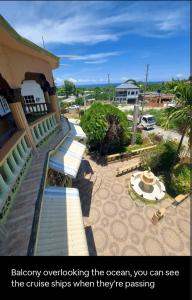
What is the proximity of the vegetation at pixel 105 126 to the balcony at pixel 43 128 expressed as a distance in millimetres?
5299

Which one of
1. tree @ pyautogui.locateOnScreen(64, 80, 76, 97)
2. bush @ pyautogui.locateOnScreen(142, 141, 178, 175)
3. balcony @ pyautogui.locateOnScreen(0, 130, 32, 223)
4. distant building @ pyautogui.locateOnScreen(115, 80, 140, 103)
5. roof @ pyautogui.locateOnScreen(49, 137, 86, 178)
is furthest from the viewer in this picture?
tree @ pyautogui.locateOnScreen(64, 80, 76, 97)

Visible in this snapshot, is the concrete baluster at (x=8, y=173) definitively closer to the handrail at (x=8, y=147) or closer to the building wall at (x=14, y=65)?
the handrail at (x=8, y=147)

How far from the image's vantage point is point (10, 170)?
586cm

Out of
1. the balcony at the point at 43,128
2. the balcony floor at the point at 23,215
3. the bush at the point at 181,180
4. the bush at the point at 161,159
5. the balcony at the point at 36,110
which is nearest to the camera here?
the balcony floor at the point at 23,215

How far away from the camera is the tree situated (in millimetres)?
81350

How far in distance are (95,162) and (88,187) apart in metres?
4.51

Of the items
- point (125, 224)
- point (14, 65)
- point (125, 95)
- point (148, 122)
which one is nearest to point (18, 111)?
point (14, 65)

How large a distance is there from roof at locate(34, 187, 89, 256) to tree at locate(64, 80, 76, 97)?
273 ft

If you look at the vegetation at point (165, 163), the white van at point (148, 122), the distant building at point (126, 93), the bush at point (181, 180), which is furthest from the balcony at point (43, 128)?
the distant building at point (126, 93)

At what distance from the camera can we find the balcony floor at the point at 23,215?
4523 mm

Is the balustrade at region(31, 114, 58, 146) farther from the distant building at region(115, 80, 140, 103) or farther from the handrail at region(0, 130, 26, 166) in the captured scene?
the distant building at region(115, 80, 140, 103)

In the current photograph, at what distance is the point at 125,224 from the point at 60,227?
18.9 ft

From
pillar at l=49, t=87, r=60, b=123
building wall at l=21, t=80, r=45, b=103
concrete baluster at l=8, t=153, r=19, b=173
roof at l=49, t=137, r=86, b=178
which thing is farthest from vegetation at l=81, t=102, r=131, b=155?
concrete baluster at l=8, t=153, r=19, b=173
